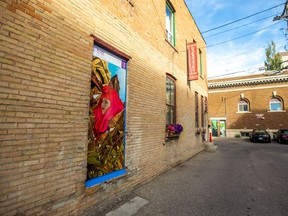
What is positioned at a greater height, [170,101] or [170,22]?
[170,22]

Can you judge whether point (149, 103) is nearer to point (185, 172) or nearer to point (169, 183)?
point (169, 183)

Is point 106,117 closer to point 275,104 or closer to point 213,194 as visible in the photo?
point 213,194

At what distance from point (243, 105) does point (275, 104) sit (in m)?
3.79

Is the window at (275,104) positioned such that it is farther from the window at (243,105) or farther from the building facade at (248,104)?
the window at (243,105)

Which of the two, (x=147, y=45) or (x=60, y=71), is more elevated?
(x=147, y=45)

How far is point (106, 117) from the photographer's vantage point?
13.9 feet

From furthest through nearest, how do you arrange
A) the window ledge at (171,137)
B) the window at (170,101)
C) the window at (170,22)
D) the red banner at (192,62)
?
the red banner at (192,62) < the window at (170,22) < the window at (170,101) < the window ledge at (171,137)

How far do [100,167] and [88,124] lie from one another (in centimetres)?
107

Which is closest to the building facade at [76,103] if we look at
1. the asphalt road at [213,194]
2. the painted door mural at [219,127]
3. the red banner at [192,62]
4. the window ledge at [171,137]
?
the window ledge at [171,137]

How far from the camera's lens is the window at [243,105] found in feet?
85.1

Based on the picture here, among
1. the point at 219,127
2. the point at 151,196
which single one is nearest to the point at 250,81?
the point at 219,127

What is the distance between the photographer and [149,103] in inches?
236

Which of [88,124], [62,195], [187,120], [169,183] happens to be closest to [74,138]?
[88,124]

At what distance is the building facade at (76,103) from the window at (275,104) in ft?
79.7
